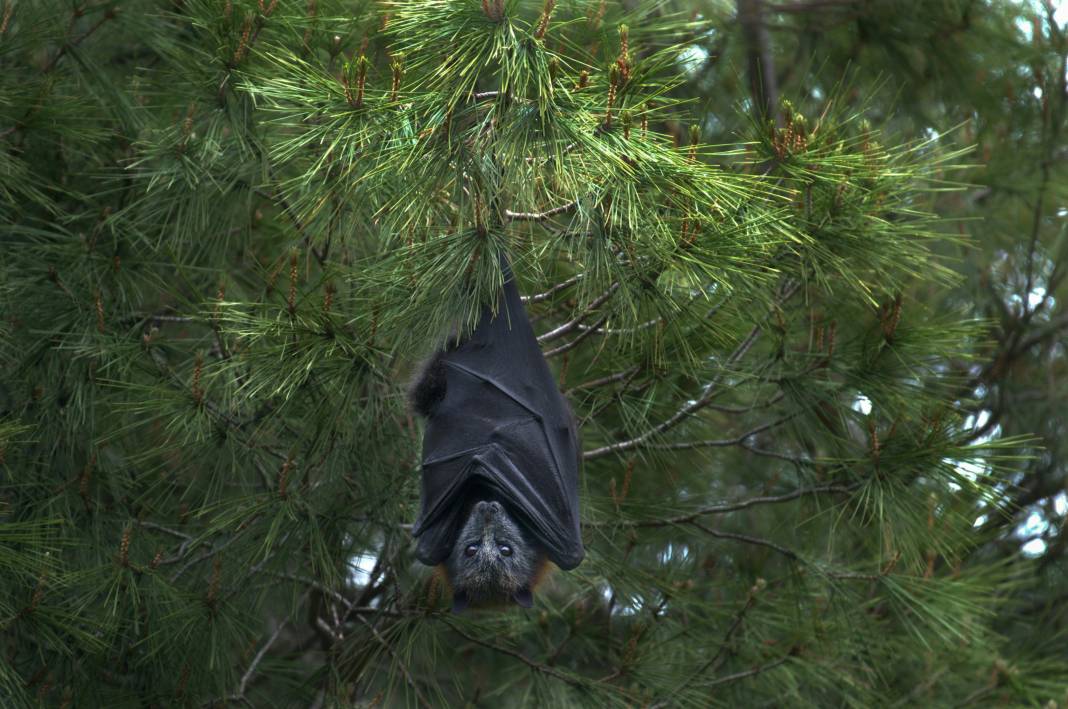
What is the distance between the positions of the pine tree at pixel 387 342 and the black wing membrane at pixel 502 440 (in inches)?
5.6

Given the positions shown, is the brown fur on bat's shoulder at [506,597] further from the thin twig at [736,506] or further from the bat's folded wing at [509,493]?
the thin twig at [736,506]

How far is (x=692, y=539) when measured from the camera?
5133 mm

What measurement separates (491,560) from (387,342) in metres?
0.74

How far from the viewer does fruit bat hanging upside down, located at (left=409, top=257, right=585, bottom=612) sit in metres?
3.67

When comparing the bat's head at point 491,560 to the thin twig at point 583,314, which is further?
the thin twig at point 583,314

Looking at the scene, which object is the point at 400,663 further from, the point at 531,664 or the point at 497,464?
the point at 497,464

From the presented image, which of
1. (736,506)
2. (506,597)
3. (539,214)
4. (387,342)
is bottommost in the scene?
(506,597)

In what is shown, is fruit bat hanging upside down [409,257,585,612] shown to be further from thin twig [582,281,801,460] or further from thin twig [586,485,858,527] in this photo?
thin twig [586,485,858,527]

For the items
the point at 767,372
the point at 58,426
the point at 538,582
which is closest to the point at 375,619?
the point at 538,582

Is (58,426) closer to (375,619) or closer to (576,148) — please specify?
(375,619)

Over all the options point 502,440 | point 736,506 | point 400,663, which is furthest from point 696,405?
point 400,663

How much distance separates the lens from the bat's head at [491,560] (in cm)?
360

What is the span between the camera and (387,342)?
3965mm

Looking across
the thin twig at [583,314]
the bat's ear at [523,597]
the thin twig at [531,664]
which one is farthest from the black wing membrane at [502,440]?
the thin twig at [531,664]
